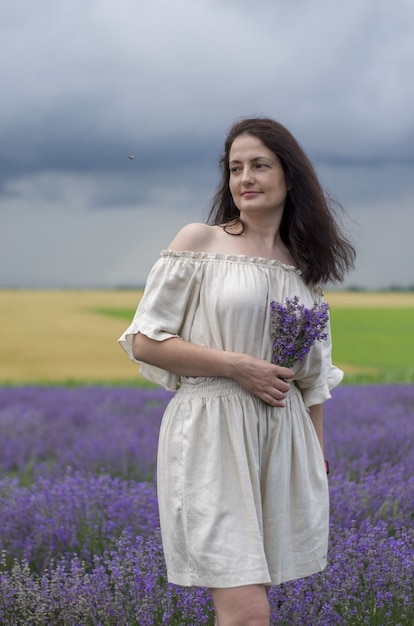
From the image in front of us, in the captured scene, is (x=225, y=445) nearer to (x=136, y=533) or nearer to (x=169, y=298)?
(x=169, y=298)

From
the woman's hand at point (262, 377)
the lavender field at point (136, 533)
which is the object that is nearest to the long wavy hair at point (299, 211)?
the woman's hand at point (262, 377)

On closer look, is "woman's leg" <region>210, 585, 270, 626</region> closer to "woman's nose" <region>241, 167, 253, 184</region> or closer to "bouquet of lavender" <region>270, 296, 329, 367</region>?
"bouquet of lavender" <region>270, 296, 329, 367</region>

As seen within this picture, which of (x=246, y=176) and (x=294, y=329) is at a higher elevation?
(x=246, y=176)

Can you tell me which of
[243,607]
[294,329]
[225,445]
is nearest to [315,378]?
[294,329]

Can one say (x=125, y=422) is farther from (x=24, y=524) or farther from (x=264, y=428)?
(x=264, y=428)

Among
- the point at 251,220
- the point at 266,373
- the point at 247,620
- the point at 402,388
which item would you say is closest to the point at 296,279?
the point at 251,220

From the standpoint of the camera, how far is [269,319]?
236 centimetres

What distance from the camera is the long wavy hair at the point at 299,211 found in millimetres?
2486

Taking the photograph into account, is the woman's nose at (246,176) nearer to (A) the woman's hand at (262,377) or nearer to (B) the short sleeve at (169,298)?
(B) the short sleeve at (169,298)

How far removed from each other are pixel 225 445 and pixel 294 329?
1.12ft

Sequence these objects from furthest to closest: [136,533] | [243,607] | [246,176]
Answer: [136,533]
[246,176]
[243,607]

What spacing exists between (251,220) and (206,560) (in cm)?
91

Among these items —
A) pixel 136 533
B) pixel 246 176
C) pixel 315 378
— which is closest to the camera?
pixel 246 176

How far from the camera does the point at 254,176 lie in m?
2.43
